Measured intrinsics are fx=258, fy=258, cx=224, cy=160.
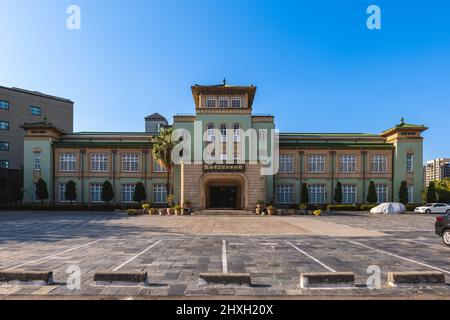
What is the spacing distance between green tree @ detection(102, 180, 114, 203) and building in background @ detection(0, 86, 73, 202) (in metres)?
21.4

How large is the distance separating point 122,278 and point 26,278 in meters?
2.65

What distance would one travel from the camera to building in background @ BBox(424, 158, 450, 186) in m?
99.3

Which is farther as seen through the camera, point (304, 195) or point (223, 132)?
point (304, 195)

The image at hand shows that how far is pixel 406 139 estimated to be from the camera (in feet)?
125

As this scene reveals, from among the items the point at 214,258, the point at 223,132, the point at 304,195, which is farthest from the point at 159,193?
the point at 214,258

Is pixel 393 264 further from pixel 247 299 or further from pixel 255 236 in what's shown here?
pixel 255 236

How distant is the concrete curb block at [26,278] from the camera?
7156mm

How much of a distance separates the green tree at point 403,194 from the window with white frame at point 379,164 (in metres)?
3.03

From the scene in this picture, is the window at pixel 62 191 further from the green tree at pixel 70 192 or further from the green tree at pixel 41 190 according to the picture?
the green tree at pixel 41 190

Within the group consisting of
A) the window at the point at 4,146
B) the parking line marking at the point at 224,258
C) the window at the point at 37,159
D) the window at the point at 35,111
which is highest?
the window at the point at 35,111

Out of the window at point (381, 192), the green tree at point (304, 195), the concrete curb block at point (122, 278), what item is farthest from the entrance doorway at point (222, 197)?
the concrete curb block at point (122, 278)

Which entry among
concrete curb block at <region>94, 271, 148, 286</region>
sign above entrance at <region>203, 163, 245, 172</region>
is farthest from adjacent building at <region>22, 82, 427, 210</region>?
concrete curb block at <region>94, 271, 148, 286</region>

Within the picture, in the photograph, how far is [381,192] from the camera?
38438 mm

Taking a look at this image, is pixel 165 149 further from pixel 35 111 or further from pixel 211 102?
pixel 35 111
